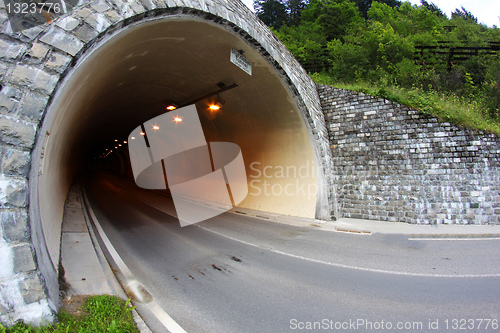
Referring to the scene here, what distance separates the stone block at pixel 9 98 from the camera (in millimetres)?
2902

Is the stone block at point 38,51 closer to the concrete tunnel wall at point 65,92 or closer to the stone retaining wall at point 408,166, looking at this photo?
the concrete tunnel wall at point 65,92

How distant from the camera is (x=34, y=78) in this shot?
3.10 m

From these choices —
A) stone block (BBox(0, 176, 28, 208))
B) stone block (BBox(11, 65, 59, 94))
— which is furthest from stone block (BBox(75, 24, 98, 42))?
stone block (BBox(0, 176, 28, 208))

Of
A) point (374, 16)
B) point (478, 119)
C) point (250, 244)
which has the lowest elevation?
point (250, 244)

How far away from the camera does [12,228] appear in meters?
2.79

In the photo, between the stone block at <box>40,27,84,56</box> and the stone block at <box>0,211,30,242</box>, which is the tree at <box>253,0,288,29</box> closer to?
the stone block at <box>40,27,84,56</box>

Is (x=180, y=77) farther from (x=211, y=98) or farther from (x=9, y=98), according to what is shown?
(x=9, y=98)

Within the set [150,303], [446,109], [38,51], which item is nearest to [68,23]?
[38,51]

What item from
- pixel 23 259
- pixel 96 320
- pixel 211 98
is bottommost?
pixel 96 320

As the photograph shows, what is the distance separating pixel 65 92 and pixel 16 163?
1.61 meters

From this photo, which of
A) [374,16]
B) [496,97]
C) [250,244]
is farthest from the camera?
[374,16]

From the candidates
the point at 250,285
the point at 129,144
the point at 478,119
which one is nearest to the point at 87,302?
the point at 250,285

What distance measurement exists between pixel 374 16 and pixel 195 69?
20287mm

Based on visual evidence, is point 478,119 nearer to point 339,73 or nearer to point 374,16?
point 339,73
